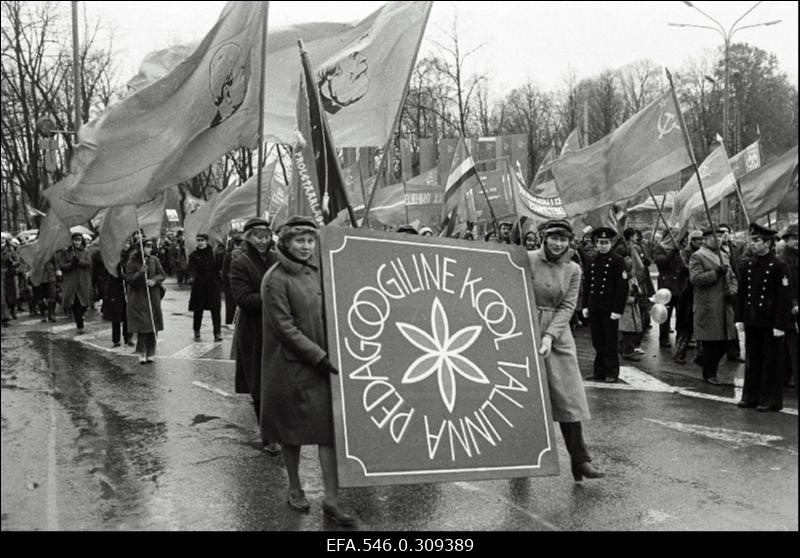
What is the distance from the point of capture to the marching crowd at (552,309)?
201 inches

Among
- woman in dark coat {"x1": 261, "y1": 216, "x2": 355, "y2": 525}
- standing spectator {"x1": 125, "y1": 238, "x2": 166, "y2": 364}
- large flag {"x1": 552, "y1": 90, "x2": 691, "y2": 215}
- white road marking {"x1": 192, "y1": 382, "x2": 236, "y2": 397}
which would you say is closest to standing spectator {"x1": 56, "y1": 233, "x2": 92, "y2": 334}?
standing spectator {"x1": 125, "y1": 238, "x2": 166, "y2": 364}

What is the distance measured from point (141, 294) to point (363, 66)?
18.1 feet

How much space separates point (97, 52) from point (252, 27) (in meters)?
32.2

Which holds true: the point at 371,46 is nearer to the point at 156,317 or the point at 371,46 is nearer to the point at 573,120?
the point at 156,317

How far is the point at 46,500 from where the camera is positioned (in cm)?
539

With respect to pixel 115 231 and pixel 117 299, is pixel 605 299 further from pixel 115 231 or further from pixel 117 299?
pixel 117 299

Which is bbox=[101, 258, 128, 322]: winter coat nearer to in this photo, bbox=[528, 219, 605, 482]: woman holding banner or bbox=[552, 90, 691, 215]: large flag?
bbox=[552, 90, 691, 215]: large flag

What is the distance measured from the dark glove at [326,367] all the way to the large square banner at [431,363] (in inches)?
1.7

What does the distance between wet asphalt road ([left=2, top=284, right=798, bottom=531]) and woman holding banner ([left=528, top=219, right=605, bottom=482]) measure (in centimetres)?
27

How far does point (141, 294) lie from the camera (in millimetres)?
11992

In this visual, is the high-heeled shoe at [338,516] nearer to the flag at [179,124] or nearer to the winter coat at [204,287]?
the flag at [179,124]

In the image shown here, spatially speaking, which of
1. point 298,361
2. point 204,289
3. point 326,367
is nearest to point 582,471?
point 326,367

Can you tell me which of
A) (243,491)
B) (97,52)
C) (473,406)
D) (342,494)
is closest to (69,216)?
(243,491)

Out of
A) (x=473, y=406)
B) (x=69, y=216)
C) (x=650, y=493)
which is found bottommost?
(x=650, y=493)
